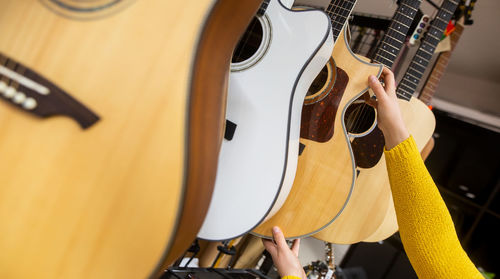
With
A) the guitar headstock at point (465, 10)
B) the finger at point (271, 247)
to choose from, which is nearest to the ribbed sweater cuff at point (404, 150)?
the finger at point (271, 247)

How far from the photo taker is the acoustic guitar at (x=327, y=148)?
0.79m

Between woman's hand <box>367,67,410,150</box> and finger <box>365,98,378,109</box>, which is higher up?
finger <box>365,98,378,109</box>

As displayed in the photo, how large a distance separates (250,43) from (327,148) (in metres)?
0.31

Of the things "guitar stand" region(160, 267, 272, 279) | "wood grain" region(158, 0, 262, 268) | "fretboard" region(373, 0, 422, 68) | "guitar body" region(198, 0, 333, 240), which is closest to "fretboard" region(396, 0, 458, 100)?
"fretboard" region(373, 0, 422, 68)

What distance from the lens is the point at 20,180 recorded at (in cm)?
39

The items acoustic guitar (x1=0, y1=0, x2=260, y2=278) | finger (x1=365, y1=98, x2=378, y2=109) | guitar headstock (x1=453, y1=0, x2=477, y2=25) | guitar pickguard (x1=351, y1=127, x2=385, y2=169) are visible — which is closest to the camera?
acoustic guitar (x1=0, y1=0, x2=260, y2=278)

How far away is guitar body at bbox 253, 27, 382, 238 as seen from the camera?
0.79m

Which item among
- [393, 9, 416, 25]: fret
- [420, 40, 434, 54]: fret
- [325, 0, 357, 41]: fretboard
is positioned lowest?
[325, 0, 357, 41]: fretboard

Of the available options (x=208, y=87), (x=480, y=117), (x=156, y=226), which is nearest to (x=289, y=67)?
(x=208, y=87)

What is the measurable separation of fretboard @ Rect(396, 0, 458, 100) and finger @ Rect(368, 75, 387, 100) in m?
0.48

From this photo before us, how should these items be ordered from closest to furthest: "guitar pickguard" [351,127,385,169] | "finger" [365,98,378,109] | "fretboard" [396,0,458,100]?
"finger" [365,98,378,109] → "guitar pickguard" [351,127,385,169] → "fretboard" [396,0,458,100]

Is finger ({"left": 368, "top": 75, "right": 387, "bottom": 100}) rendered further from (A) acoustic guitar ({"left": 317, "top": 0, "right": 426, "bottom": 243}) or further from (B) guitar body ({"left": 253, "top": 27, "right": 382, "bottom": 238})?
(A) acoustic guitar ({"left": 317, "top": 0, "right": 426, "bottom": 243})

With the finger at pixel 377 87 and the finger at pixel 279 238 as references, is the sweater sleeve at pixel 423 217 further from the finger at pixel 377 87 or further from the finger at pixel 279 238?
the finger at pixel 279 238

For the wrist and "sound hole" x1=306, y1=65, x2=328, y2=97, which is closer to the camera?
the wrist
